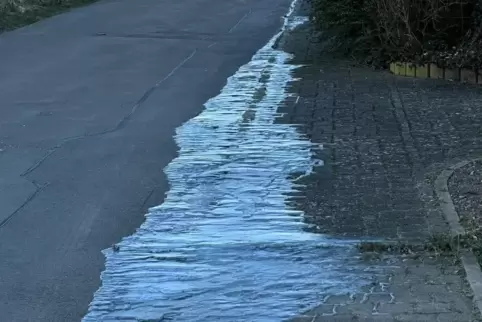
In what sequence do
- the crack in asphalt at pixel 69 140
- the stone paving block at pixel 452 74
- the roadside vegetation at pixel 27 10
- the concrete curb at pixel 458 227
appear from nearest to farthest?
→ the concrete curb at pixel 458 227, the crack in asphalt at pixel 69 140, the stone paving block at pixel 452 74, the roadside vegetation at pixel 27 10

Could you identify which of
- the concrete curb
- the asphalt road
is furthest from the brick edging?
the concrete curb

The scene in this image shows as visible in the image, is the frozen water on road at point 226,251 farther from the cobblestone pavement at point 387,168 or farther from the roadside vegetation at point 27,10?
the roadside vegetation at point 27,10

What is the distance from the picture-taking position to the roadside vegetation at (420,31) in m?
14.6

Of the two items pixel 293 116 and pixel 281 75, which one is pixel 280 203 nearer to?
pixel 293 116

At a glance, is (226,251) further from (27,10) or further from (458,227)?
(27,10)

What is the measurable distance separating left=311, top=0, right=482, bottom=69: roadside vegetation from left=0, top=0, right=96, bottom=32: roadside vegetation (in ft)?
34.1

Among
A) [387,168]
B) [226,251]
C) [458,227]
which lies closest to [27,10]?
[387,168]

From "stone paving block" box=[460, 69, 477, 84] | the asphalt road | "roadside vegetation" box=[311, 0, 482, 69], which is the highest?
"roadside vegetation" box=[311, 0, 482, 69]

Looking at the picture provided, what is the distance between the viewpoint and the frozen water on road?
19.1 ft

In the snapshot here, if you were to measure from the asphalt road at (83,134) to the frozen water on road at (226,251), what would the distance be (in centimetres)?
20

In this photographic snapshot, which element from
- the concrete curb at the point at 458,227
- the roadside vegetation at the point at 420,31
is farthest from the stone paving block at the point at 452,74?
the concrete curb at the point at 458,227

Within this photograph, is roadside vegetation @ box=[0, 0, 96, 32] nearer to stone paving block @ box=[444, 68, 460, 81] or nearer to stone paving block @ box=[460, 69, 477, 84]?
stone paving block @ box=[444, 68, 460, 81]

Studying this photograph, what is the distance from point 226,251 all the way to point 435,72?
8.88m

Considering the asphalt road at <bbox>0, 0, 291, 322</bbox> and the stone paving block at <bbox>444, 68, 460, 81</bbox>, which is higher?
the asphalt road at <bbox>0, 0, 291, 322</bbox>
